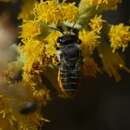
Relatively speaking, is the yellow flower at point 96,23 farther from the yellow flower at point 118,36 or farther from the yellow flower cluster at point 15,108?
the yellow flower cluster at point 15,108

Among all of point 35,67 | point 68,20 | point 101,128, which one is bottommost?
point 101,128

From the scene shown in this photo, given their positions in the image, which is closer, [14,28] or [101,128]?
[14,28]

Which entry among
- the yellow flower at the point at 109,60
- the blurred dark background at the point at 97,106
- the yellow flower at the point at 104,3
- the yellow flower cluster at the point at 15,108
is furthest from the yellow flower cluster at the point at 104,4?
the blurred dark background at the point at 97,106

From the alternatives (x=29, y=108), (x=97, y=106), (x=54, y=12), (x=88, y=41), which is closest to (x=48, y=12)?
(x=54, y=12)

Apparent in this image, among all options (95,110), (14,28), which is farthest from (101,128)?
(14,28)

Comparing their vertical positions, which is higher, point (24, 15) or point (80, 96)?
point (24, 15)

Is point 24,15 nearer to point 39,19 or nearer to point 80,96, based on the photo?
point 39,19

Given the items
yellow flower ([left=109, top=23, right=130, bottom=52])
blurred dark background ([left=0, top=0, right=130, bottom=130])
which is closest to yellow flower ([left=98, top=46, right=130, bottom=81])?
yellow flower ([left=109, top=23, right=130, bottom=52])
